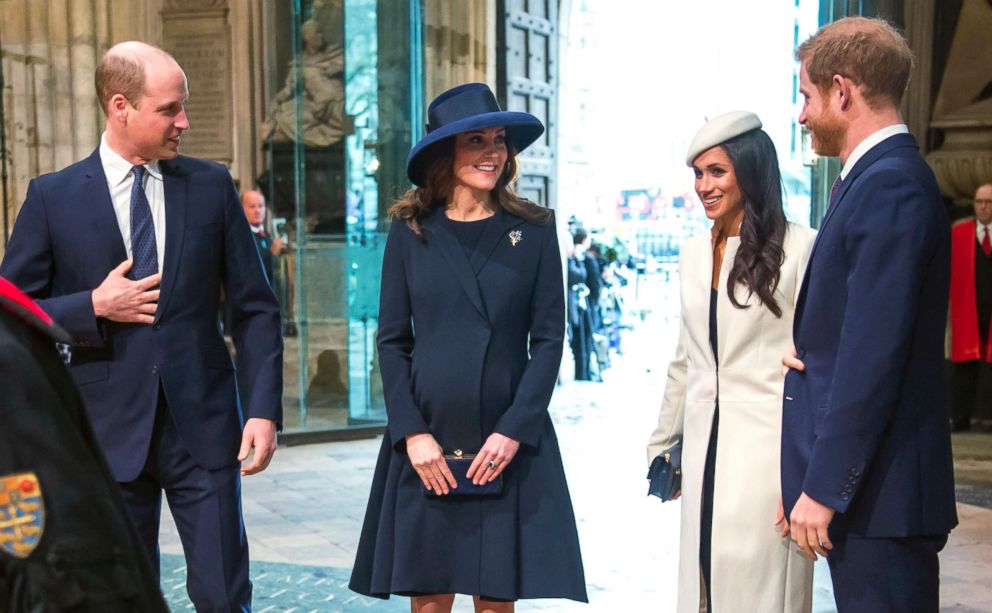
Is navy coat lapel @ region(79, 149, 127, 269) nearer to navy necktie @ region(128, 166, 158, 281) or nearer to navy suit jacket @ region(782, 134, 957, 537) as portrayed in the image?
navy necktie @ region(128, 166, 158, 281)

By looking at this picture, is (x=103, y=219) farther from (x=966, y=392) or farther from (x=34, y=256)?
(x=966, y=392)

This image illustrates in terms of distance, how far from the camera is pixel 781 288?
3.04 metres

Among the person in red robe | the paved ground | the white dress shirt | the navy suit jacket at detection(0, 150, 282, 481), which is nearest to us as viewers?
the navy suit jacket at detection(0, 150, 282, 481)

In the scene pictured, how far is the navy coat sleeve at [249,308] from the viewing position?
3.19 meters

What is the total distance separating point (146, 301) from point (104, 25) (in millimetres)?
5235

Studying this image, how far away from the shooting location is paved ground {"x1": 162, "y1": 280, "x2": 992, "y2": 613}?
4824 mm

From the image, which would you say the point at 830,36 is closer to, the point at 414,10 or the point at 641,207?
the point at 414,10

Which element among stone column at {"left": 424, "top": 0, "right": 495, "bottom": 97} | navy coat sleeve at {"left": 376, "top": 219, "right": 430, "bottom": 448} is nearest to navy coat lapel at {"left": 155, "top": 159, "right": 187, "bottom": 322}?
navy coat sleeve at {"left": 376, "top": 219, "right": 430, "bottom": 448}

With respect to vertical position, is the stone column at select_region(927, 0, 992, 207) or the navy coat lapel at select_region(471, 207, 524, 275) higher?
the stone column at select_region(927, 0, 992, 207)

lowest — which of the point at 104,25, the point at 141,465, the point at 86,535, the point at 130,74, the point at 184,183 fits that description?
the point at 141,465

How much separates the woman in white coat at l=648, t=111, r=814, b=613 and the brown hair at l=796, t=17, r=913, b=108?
0.60 m

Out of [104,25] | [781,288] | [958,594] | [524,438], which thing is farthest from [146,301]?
[104,25]

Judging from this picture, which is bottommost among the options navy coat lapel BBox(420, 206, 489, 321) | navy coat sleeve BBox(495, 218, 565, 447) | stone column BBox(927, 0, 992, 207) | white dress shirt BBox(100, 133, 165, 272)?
navy coat sleeve BBox(495, 218, 565, 447)

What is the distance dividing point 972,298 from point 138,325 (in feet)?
24.0
